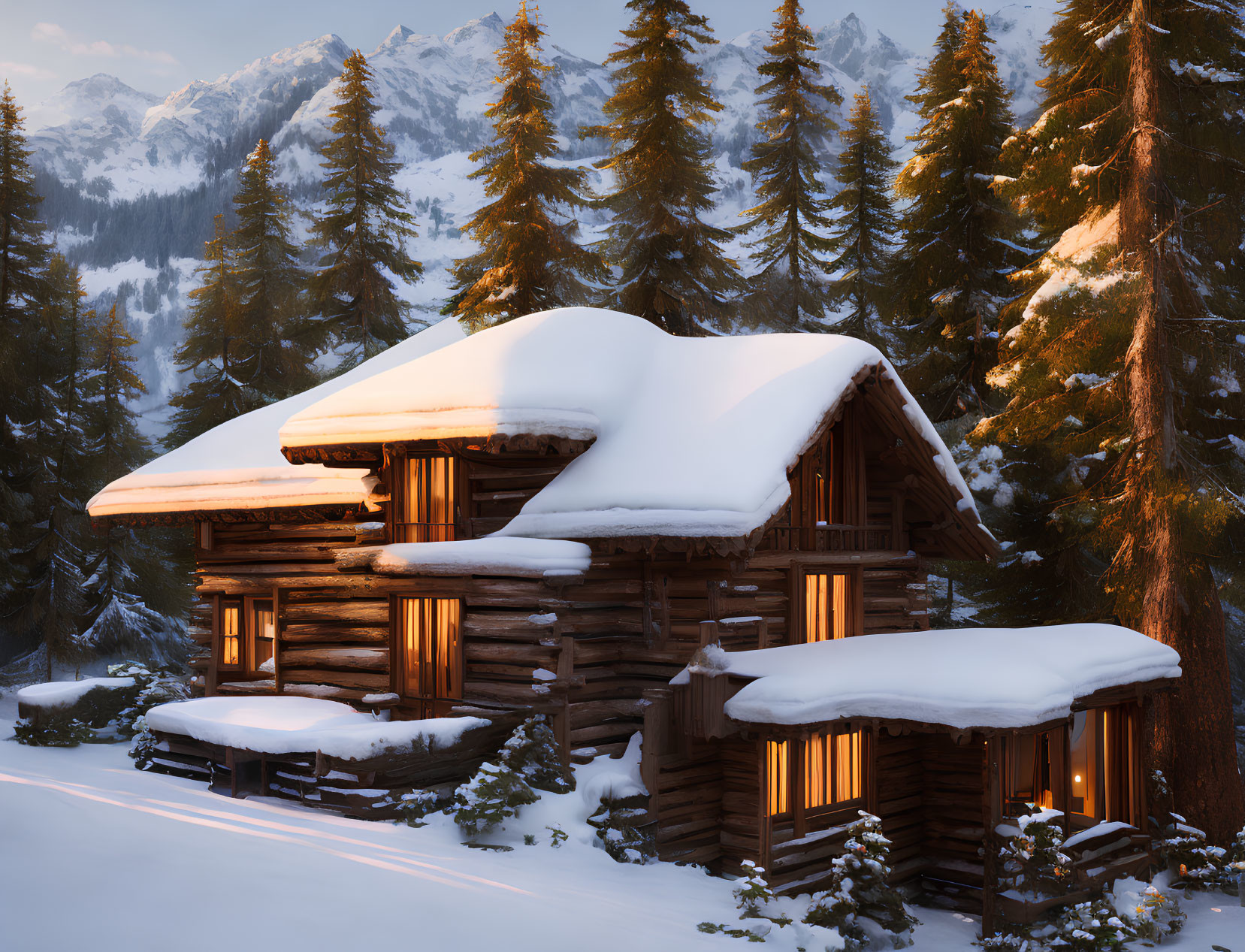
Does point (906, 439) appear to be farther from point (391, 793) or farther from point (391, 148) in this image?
point (391, 148)

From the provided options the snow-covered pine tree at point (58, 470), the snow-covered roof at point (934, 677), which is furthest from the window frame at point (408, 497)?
the snow-covered pine tree at point (58, 470)

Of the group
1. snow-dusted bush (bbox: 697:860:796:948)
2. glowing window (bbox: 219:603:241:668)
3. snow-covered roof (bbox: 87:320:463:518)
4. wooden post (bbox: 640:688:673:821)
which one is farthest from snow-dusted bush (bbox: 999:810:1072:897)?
glowing window (bbox: 219:603:241:668)

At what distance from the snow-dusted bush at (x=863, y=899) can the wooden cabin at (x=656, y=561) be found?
4.85 feet

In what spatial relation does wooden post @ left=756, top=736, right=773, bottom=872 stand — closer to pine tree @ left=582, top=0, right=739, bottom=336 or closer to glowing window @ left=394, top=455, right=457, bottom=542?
glowing window @ left=394, top=455, right=457, bottom=542

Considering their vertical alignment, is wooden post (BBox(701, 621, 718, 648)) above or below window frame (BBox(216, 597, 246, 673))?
above

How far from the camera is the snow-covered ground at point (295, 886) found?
233 inches

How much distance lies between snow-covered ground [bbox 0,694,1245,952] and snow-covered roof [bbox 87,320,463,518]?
21.4ft

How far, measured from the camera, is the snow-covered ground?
19.4 ft

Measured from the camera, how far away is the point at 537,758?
502 inches

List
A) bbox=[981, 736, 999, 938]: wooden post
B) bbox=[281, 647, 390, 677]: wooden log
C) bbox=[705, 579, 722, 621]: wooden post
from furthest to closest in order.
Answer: bbox=[281, 647, 390, 677]: wooden log, bbox=[705, 579, 722, 621]: wooden post, bbox=[981, 736, 999, 938]: wooden post

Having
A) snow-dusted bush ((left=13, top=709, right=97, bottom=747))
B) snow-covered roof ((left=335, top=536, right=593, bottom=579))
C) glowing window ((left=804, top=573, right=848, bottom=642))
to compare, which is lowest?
snow-dusted bush ((left=13, top=709, right=97, bottom=747))

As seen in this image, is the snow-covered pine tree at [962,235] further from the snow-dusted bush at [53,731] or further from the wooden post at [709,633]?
the snow-dusted bush at [53,731]

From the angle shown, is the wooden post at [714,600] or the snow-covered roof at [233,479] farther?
the snow-covered roof at [233,479]

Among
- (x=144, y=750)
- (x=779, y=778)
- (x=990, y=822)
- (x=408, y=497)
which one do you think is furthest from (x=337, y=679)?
(x=990, y=822)
